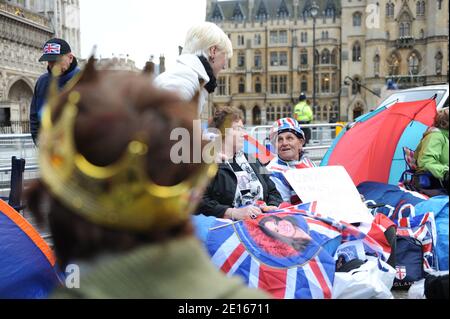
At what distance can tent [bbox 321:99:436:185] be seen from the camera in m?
5.84

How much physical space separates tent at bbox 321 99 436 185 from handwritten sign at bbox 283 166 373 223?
6.25 feet

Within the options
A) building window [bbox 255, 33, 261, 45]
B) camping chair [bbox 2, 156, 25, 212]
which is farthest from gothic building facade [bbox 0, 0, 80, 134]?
building window [bbox 255, 33, 261, 45]

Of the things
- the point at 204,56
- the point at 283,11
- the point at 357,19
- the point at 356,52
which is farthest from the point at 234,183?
the point at 283,11

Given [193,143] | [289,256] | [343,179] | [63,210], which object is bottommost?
[289,256]

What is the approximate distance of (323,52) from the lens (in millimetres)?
57469

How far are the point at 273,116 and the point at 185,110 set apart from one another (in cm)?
5880

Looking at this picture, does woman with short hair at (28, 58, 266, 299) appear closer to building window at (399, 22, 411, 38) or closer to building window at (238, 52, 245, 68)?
building window at (399, 22, 411, 38)

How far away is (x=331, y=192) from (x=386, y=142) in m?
2.54

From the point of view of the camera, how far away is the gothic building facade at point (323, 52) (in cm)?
5031

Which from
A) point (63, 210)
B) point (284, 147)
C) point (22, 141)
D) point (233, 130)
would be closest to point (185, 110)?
point (63, 210)

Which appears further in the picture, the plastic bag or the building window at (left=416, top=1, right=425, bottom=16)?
the building window at (left=416, top=1, right=425, bottom=16)

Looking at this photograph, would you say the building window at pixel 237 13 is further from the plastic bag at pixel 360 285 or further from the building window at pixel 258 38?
the plastic bag at pixel 360 285

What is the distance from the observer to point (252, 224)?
123 inches
